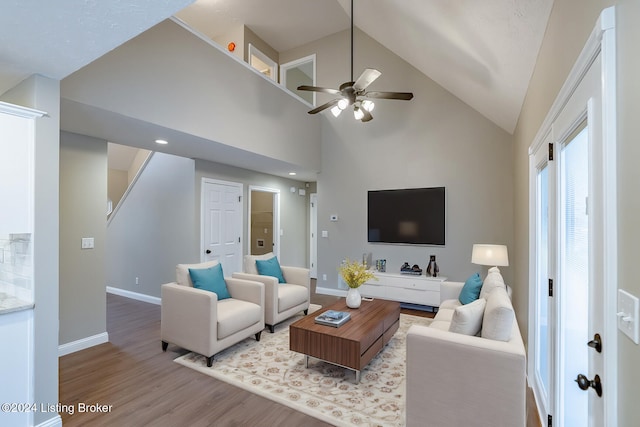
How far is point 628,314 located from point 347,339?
78.5 inches

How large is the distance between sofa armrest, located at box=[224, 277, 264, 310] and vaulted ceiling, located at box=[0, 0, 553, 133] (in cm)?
250

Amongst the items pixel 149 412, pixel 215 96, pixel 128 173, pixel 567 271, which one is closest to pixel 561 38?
pixel 567 271

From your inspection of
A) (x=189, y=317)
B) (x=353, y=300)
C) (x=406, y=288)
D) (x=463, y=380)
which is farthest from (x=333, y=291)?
(x=463, y=380)

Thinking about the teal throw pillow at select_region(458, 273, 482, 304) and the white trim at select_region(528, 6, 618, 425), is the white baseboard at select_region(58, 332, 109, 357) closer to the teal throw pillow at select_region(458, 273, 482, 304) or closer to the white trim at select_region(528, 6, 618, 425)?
the teal throw pillow at select_region(458, 273, 482, 304)

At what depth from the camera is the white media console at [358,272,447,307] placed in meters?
4.55

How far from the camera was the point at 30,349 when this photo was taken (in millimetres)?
1937

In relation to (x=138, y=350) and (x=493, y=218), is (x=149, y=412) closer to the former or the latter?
(x=138, y=350)

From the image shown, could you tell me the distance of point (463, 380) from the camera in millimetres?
1777

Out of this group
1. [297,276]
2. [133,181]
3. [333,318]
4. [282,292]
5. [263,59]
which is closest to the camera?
[333,318]

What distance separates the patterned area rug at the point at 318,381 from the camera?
7.38ft

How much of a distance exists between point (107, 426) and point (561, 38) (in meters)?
3.69

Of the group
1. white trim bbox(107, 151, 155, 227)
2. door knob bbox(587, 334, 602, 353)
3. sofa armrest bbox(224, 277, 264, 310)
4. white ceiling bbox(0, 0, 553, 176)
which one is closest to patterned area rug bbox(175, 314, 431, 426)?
sofa armrest bbox(224, 277, 264, 310)

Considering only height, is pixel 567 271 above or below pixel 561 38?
below

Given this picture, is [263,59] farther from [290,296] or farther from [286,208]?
[290,296]
